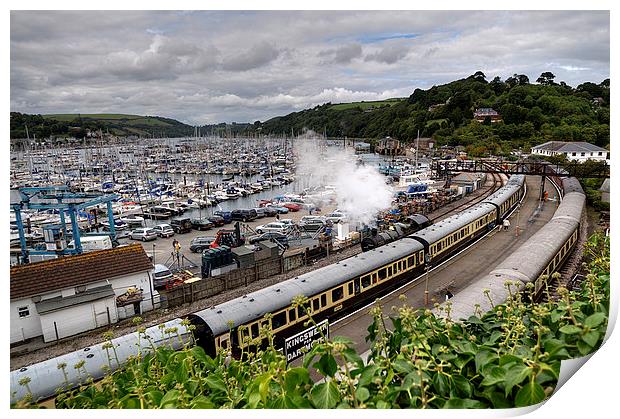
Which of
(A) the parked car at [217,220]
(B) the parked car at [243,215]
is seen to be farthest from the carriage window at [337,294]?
(B) the parked car at [243,215]

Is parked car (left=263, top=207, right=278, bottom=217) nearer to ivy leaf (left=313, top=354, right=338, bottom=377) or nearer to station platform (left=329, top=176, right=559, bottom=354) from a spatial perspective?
station platform (left=329, top=176, right=559, bottom=354)

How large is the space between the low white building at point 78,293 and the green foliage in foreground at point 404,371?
404 cm

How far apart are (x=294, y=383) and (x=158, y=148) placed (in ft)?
88.1

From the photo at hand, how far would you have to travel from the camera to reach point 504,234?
11.2 metres

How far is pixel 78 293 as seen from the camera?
219 inches

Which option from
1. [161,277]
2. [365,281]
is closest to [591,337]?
[365,281]

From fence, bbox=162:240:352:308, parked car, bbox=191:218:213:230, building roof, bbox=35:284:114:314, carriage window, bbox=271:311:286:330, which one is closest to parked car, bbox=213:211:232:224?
parked car, bbox=191:218:213:230

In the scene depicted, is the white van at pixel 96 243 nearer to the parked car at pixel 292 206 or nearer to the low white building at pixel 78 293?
the low white building at pixel 78 293

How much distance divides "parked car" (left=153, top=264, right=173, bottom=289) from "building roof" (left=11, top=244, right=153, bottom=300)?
1.72 meters

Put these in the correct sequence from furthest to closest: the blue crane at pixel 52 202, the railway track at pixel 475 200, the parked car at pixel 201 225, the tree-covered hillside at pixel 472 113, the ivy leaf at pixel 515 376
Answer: the parked car at pixel 201 225, the railway track at pixel 475 200, the tree-covered hillside at pixel 472 113, the blue crane at pixel 52 202, the ivy leaf at pixel 515 376

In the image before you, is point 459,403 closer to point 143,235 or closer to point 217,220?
point 143,235

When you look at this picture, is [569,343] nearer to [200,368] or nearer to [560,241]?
[200,368]

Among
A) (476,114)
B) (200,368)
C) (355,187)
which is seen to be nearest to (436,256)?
(476,114)

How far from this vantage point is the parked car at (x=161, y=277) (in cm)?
824
